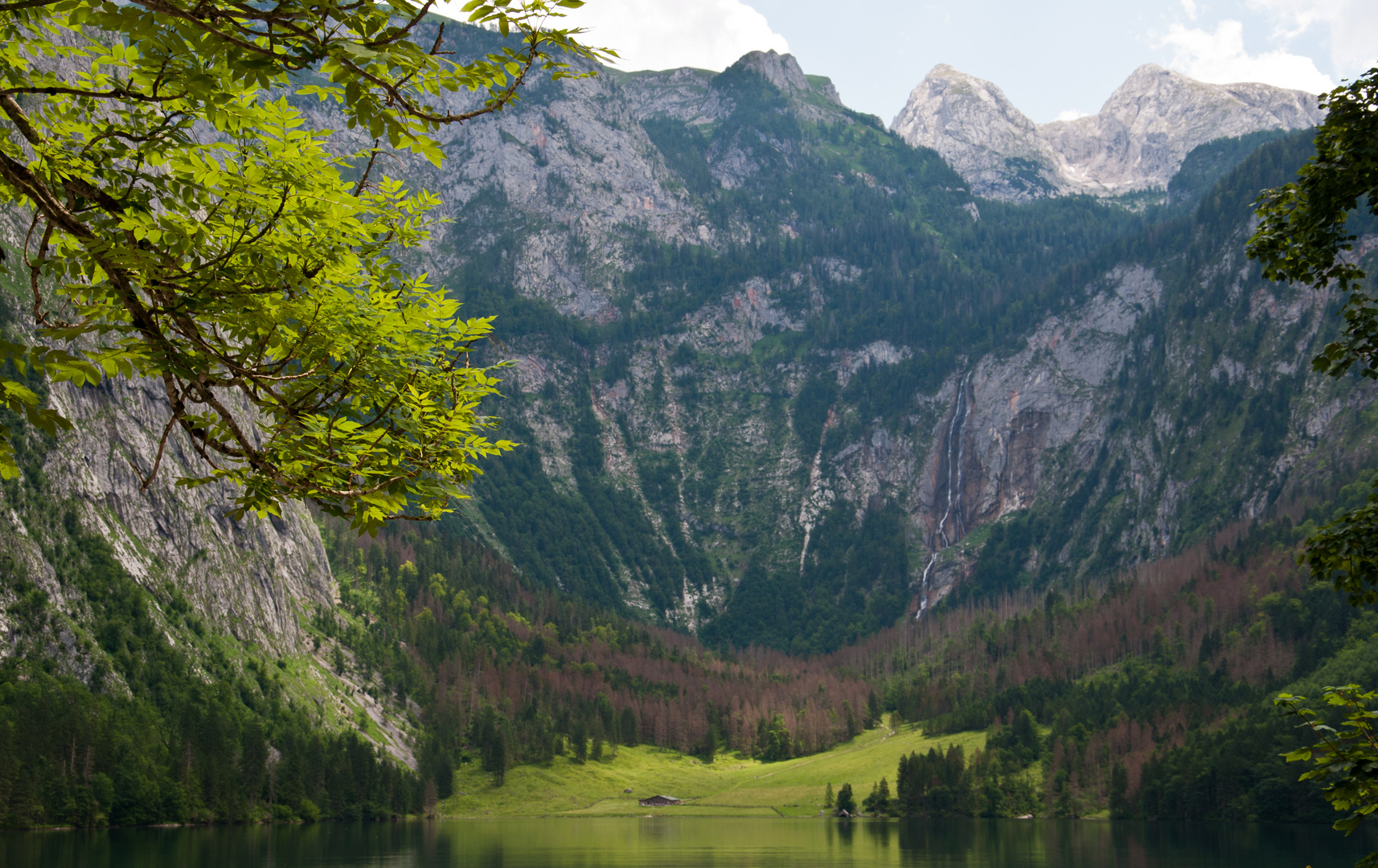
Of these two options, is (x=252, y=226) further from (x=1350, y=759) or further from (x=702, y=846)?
(x=702, y=846)

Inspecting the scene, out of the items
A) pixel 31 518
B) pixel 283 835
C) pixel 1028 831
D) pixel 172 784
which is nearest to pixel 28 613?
pixel 31 518

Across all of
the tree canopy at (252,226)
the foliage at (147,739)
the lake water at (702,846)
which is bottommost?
the lake water at (702,846)

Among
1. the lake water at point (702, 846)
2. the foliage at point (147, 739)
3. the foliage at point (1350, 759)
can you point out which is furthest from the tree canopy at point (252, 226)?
the foliage at point (147, 739)

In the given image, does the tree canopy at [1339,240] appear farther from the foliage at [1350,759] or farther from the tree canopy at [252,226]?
the tree canopy at [252,226]

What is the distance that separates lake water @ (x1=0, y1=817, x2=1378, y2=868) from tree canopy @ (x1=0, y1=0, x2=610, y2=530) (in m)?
104

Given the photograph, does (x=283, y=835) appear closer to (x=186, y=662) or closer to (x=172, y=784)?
(x=172, y=784)

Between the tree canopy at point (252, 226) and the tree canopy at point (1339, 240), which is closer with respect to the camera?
the tree canopy at point (252, 226)

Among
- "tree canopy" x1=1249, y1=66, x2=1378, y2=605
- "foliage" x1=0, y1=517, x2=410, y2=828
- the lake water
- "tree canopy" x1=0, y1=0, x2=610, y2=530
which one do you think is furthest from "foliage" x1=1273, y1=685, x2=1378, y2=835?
"foliage" x1=0, y1=517, x2=410, y2=828

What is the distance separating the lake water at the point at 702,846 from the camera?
108m

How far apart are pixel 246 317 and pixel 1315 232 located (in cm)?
1542

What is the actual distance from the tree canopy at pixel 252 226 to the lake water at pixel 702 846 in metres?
104

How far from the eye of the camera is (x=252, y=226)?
37.3 ft

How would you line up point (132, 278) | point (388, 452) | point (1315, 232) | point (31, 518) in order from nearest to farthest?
point (132, 278) → point (388, 452) → point (1315, 232) → point (31, 518)

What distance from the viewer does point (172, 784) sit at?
157125 millimetres
